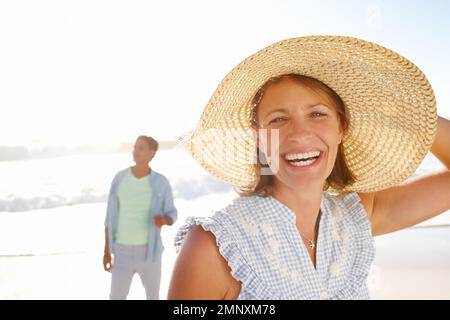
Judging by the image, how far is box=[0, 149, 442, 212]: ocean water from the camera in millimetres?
12328

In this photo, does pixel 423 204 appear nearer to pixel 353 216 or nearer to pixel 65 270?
pixel 353 216

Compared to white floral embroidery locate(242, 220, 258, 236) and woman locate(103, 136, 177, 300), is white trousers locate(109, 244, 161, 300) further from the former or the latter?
white floral embroidery locate(242, 220, 258, 236)

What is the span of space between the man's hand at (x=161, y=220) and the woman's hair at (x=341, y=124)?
2064mm

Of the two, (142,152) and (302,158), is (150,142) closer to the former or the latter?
(142,152)

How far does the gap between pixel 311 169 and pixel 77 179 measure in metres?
14.9

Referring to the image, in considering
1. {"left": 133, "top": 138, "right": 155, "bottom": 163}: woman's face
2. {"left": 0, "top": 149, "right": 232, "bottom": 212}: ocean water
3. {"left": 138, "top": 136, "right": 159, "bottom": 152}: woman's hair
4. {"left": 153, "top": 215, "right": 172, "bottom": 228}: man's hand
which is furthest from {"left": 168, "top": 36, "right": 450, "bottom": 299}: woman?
{"left": 0, "top": 149, "right": 232, "bottom": 212}: ocean water

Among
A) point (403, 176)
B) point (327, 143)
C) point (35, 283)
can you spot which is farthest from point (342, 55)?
point (35, 283)

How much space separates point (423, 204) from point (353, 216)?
318 mm

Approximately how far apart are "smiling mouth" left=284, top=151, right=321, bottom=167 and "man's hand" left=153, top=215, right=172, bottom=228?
7.99ft

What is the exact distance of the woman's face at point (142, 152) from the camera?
3.94m

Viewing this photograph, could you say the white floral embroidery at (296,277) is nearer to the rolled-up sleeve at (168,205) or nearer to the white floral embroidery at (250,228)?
the white floral embroidery at (250,228)

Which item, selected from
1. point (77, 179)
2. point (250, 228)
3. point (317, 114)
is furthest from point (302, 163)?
point (77, 179)

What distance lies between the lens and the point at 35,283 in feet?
16.2

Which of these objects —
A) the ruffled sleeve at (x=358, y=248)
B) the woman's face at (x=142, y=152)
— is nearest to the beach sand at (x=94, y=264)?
the woman's face at (x=142, y=152)
